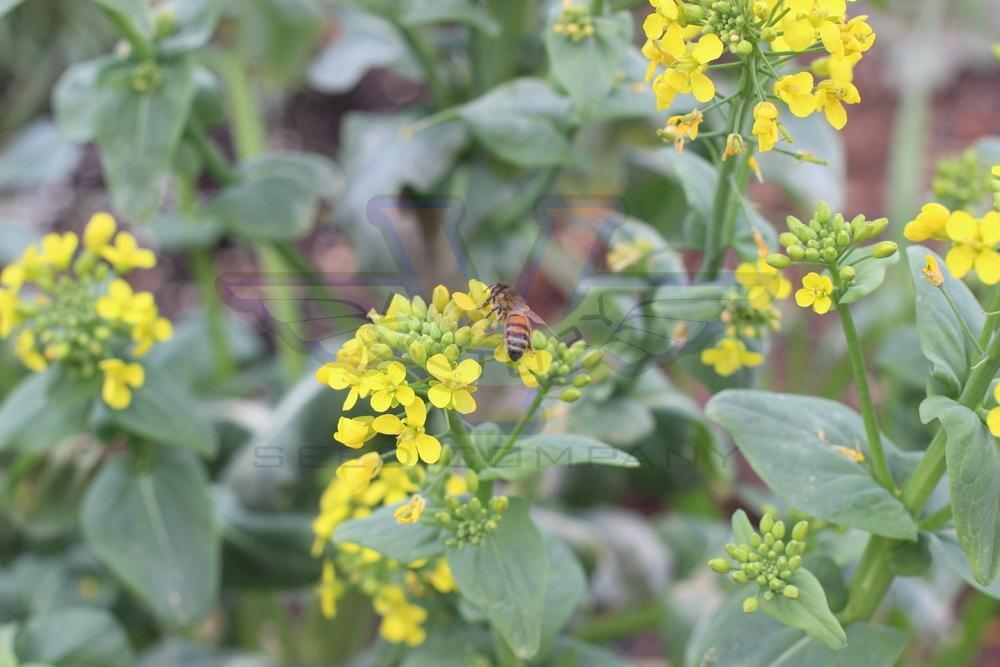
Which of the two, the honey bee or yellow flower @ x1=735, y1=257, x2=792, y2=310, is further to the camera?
yellow flower @ x1=735, y1=257, x2=792, y2=310

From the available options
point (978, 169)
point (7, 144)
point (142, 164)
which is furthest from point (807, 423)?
point (7, 144)

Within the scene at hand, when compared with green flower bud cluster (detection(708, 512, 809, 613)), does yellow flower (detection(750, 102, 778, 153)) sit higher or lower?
higher

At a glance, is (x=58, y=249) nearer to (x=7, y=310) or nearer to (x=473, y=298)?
(x=7, y=310)

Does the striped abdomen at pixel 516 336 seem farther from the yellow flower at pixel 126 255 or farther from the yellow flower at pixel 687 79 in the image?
the yellow flower at pixel 126 255

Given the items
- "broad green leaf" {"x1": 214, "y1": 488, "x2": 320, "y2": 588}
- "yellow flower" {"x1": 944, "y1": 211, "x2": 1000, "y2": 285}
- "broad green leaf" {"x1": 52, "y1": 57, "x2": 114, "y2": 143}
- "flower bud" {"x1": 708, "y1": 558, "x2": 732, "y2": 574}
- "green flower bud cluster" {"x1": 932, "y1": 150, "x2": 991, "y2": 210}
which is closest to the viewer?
"yellow flower" {"x1": 944, "y1": 211, "x2": 1000, "y2": 285}

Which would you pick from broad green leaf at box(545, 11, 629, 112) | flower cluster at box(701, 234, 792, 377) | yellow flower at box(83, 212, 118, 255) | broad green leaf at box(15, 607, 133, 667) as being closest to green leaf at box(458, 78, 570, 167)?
broad green leaf at box(545, 11, 629, 112)

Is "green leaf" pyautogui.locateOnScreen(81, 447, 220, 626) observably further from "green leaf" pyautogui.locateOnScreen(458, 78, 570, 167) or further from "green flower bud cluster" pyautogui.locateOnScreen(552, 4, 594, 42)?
"green flower bud cluster" pyautogui.locateOnScreen(552, 4, 594, 42)
